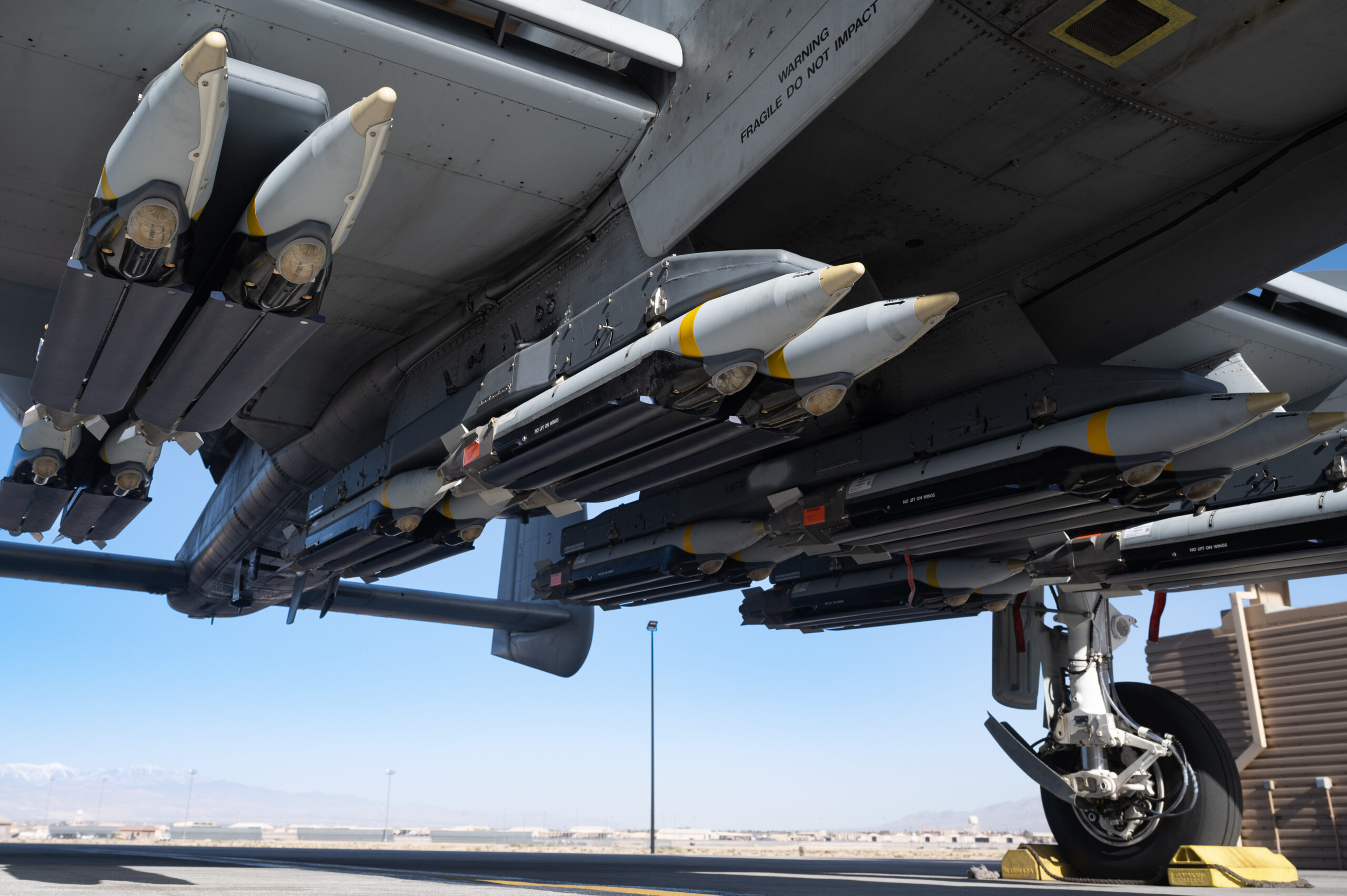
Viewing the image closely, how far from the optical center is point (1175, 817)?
12234 mm

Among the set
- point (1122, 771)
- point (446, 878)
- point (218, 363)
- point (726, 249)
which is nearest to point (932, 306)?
point (726, 249)

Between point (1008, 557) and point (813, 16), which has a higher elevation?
point (813, 16)

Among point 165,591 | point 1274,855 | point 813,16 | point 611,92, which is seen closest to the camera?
point 813,16

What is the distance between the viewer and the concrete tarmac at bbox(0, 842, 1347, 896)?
731 centimetres

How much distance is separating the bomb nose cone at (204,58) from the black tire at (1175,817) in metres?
13.1

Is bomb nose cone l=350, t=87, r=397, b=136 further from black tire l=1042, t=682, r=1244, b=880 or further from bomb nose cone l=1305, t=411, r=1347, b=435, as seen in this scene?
black tire l=1042, t=682, r=1244, b=880

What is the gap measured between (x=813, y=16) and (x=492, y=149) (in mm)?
3345

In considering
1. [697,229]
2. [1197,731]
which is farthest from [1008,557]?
[697,229]

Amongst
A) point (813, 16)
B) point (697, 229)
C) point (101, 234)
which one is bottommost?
point (101, 234)

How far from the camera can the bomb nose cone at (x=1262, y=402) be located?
28.1ft

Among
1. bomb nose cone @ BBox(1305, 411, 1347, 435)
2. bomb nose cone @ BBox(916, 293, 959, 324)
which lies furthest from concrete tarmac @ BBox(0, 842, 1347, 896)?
bomb nose cone @ BBox(916, 293, 959, 324)

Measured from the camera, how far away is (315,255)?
→ 799 centimetres

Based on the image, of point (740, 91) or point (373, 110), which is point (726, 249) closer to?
point (740, 91)

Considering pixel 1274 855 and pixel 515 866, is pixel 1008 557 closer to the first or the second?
pixel 1274 855
